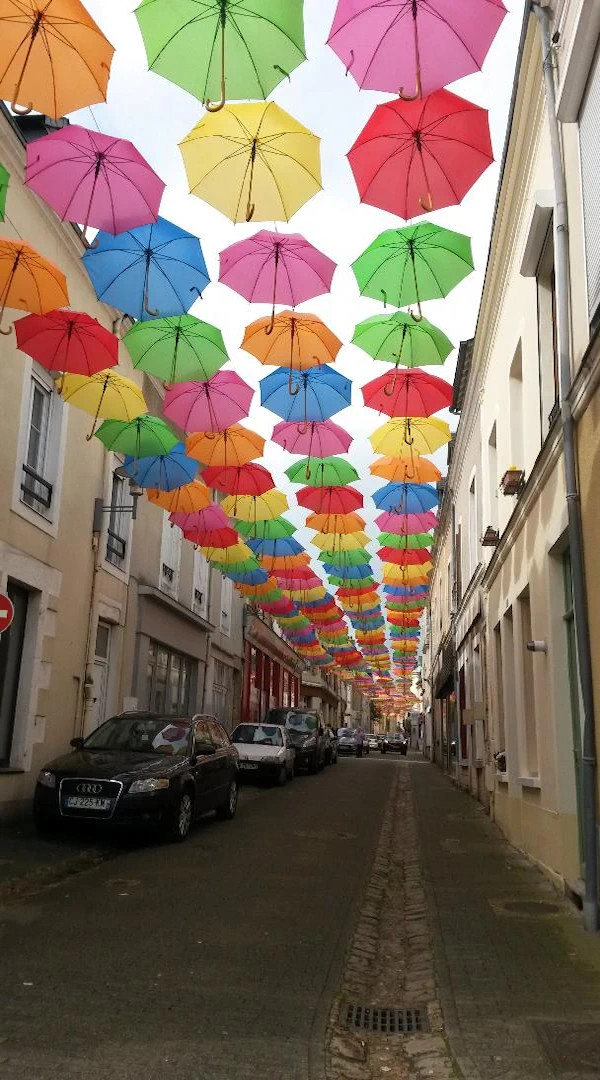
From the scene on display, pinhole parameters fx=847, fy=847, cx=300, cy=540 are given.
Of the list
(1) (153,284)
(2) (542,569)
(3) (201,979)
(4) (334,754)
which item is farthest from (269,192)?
(4) (334,754)

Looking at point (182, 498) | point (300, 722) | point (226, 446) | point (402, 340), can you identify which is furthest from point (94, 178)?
point (300, 722)

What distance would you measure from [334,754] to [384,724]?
109064 millimetres

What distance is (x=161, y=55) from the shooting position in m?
6.59

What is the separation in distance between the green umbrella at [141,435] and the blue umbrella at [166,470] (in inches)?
31.0

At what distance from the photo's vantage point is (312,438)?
44.3 feet

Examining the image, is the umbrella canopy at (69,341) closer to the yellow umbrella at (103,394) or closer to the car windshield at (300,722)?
the yellow umbrella at (103,394)

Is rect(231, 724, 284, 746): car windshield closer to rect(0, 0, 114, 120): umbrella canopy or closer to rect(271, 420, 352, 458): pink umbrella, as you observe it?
rect(271, 420, 352, 458): pink umbrella

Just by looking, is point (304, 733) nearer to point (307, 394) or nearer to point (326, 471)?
point (326, 471)

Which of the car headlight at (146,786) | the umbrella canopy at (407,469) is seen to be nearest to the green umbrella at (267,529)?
the umbrella canopy at (407,469)

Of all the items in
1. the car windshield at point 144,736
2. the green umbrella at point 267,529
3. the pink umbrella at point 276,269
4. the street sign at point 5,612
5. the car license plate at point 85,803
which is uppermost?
the pink umbrella at point 276,269

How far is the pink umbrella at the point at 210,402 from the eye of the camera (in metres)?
11.9

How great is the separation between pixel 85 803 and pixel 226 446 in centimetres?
601

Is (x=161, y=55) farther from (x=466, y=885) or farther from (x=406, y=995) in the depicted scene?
(x=466, y=885)

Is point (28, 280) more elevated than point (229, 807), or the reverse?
point (28, 280)
